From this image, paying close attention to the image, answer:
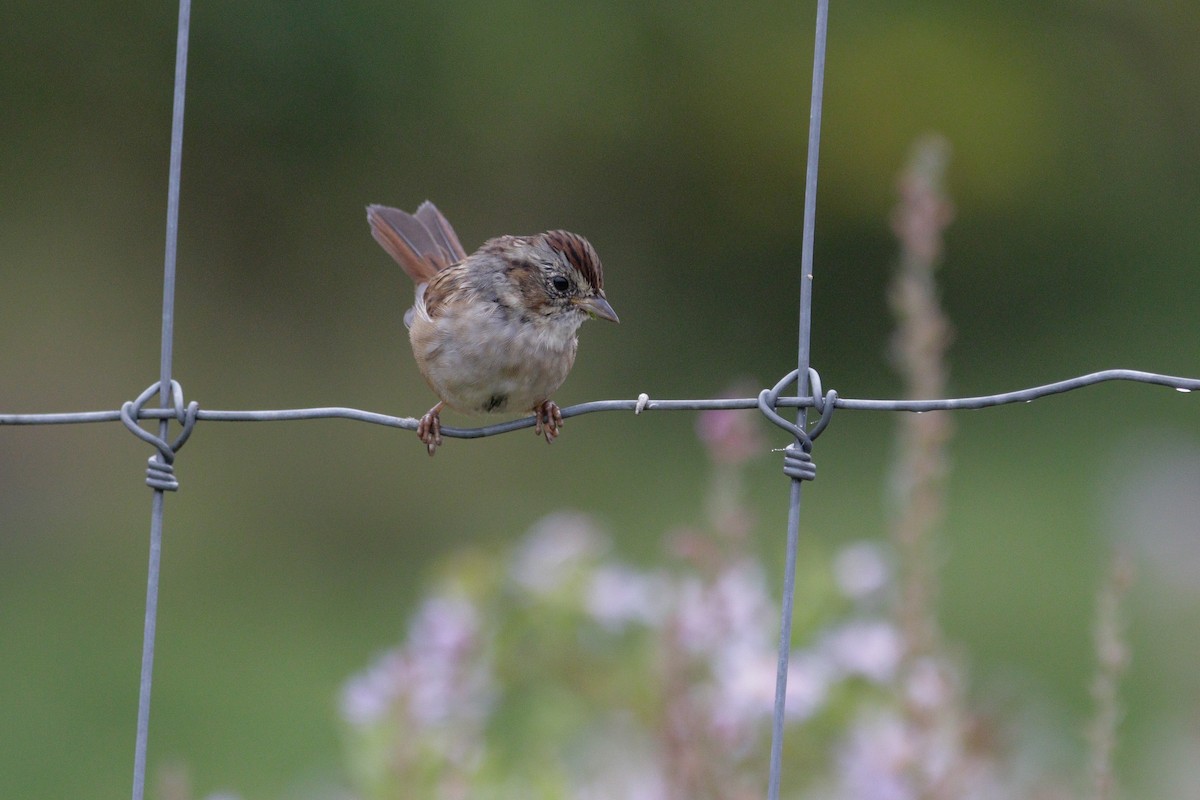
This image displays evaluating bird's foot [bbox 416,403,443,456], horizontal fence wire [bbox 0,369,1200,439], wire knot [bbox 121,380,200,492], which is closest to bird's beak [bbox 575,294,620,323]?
bird's foot [bbox 416,403,443,456]

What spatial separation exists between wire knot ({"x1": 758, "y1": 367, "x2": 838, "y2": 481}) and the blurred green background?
424cm

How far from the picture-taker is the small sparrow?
2.67 metres

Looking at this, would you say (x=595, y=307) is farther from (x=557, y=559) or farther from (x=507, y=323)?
(x=557, y=559)

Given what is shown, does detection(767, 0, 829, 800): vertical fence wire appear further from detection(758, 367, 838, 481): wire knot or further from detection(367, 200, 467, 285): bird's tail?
detection(367, 200, 467, 285): bird's tail

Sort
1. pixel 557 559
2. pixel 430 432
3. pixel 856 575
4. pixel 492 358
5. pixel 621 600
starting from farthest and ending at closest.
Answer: pixel 557 559
pixel 621 600
pixel 856 575
pixel 492 358
pixel 430 432

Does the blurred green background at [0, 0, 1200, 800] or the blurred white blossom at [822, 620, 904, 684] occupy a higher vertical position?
the blurred green background at [0, 0, 1200, 800]

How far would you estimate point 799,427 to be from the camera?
179cm

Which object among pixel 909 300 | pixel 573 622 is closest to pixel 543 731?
pixel 573 622

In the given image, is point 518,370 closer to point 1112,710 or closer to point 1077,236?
point 1112,710

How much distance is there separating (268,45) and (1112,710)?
557 cm

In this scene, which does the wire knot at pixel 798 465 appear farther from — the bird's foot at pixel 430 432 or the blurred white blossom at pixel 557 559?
the blurred white blossom at pixel 557 559

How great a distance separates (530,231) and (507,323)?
14.7ft

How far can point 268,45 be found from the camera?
6734mm

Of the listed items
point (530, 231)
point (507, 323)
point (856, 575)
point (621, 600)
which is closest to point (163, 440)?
point (507, 323)
